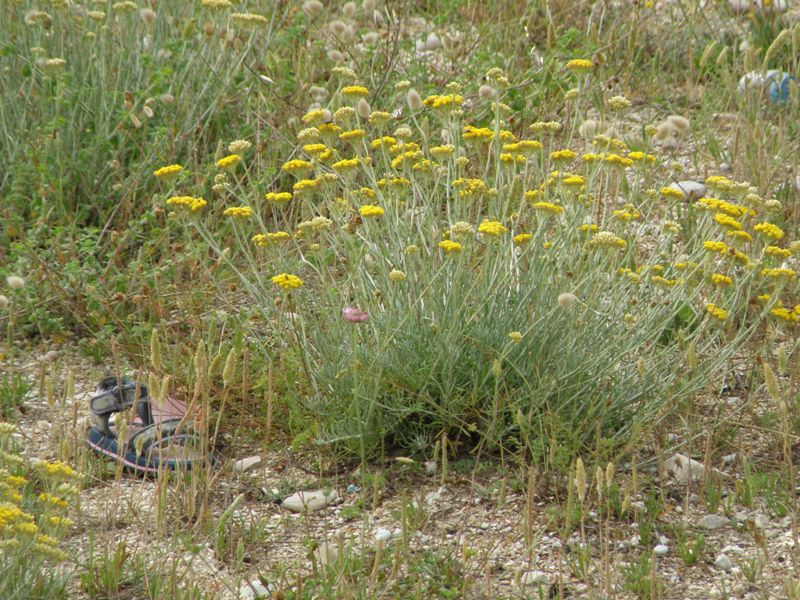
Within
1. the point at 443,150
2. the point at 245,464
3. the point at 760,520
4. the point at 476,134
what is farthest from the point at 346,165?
the point at 760,520

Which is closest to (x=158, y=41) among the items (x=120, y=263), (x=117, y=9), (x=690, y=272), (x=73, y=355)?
(x=117, y=9)

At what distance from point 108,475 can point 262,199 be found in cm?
170

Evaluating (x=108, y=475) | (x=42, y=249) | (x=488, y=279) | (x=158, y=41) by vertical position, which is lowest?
(x=108, y=475)

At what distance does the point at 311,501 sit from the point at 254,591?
49 cm

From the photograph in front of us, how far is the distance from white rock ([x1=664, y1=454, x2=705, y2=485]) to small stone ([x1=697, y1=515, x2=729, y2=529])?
164mm

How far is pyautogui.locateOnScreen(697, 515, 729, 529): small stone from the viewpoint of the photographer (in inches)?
108

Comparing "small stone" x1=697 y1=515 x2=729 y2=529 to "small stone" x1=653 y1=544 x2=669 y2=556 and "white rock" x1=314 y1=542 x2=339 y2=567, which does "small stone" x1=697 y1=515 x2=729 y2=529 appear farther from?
"white rock" x1=314 y1=542 x2=339 y2=567

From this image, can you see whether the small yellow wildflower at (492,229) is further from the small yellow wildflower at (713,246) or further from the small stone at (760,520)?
the small stone at (760,520)

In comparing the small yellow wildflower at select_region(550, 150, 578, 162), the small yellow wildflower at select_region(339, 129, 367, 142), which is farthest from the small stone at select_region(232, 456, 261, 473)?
the small yellow wildflower at select_region(550, 150, 578, 162)

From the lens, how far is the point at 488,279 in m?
3.01

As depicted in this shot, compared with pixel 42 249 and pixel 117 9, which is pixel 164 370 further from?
pixel 117 9

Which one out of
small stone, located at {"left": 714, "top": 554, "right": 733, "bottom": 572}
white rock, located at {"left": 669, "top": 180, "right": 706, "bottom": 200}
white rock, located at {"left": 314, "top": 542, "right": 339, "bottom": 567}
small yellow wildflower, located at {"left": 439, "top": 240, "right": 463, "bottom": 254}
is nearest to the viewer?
white rock, located at {"left": 314, "top": 542, "right": 339, "bottom": 567}

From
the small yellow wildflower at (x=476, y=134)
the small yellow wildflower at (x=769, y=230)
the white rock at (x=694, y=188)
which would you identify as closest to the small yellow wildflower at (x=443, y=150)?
the small yellow wildflower at (x=476, y=134)

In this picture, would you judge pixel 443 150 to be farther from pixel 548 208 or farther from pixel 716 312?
A: pixel 716 312
